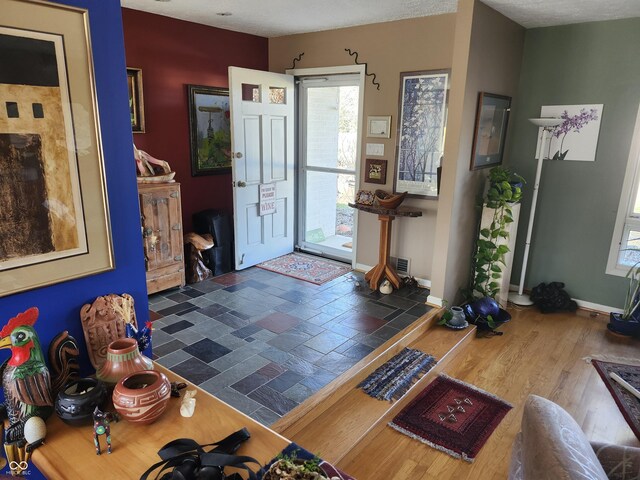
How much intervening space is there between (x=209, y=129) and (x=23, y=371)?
3507 millimetres

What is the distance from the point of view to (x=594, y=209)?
375 cm

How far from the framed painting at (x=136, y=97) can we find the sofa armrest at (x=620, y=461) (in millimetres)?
3834

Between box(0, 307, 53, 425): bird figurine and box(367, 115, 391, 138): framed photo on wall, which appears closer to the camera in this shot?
box(0, 307, 53, 425): bird figurine

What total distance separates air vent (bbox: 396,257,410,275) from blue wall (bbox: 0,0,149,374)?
310 cm

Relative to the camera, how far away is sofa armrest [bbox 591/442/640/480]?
1.60 meters

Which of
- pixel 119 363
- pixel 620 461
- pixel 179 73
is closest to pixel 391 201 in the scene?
pixel 179 73

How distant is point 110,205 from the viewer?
1448 millimetres

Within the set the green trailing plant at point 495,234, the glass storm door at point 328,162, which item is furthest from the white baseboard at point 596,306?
the glass storm door at point 328,162

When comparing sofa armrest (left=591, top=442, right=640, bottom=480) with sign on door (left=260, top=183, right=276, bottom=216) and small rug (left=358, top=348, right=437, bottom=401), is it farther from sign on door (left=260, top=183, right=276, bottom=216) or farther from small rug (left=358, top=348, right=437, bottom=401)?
sign on door (left=260, top=183, right=276, bottom=216)

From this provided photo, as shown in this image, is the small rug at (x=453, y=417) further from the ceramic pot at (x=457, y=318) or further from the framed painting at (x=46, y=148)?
the framed painting at (x=46, y=148)

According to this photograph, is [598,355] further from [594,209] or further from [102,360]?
[102,360]

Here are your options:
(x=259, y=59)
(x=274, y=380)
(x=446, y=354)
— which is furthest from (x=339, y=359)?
(x=259, y=59)

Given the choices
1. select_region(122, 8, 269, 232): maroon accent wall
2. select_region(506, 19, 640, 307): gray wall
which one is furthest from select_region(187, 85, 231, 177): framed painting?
select_region(506, 19, 640, 307): gray wall

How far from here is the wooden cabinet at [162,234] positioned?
357 cm
